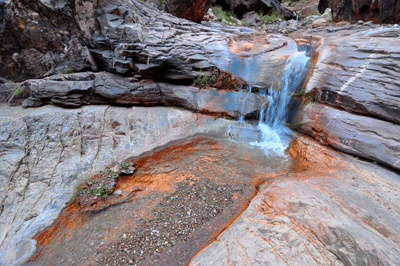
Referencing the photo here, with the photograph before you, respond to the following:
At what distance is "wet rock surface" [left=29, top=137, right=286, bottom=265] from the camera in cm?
331

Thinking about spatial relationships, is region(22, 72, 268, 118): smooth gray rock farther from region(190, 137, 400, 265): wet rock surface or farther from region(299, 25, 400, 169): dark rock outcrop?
region(190, 137, 400, 265): wet rock surface

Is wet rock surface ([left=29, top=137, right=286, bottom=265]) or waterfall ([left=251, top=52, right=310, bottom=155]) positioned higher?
waterfall ([left=251, top=52, right=310, bottom=155])

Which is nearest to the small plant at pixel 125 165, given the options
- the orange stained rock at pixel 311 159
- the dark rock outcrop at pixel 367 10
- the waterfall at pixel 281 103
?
the waterfall at pixel 281 103

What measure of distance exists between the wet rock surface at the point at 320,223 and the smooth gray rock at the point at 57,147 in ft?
9.64

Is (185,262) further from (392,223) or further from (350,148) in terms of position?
(350,148)

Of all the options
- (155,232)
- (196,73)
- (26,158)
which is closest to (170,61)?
(196,73)

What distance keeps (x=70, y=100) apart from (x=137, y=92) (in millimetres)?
1789

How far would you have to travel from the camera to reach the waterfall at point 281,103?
6.38 metres

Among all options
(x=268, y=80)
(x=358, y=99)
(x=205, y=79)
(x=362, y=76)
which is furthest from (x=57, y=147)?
(x=362, y=76)

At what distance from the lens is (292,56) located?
6.90m

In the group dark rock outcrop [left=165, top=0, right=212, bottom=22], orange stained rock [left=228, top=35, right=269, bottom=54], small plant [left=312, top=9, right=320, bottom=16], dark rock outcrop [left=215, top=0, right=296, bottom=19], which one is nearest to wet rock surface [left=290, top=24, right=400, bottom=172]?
orange stained rock [left=228, top=35, right=269, bottom=54]

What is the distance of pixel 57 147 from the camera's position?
191 inches

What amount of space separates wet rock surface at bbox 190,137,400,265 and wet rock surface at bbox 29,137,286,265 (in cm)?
41

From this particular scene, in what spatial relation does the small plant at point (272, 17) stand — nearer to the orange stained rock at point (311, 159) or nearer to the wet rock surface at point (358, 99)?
the wet rock surface at point (358, 99)
